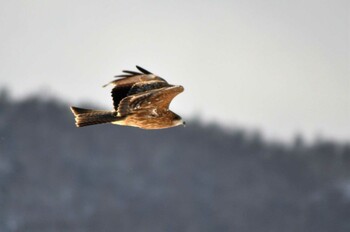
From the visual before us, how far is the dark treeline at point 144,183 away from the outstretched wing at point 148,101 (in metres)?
46.2

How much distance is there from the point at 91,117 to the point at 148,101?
653 millimetres

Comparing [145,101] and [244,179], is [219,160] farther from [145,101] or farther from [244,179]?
[145,101]

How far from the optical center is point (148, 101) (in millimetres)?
13547

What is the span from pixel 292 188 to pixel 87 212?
12.9 metres

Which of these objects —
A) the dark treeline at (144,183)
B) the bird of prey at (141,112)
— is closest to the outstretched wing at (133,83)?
the bird of prey at (141,112)

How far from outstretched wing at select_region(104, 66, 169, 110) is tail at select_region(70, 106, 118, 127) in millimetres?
274

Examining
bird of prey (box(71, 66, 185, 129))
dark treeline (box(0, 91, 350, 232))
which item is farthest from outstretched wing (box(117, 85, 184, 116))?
dark treeline (box(0, 91, 350, 232))

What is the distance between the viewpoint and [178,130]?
69.2 m

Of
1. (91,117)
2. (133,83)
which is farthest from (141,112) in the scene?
(133,83)

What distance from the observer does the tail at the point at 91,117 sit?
43.8 ft

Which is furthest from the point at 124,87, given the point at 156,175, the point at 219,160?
the point at 219,160

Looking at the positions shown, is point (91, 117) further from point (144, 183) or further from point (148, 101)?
point (144, 183)

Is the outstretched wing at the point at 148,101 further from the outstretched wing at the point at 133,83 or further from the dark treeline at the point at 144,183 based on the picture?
the dark treeline at the point at 144,183

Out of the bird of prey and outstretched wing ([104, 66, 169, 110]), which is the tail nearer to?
the bird of prey
